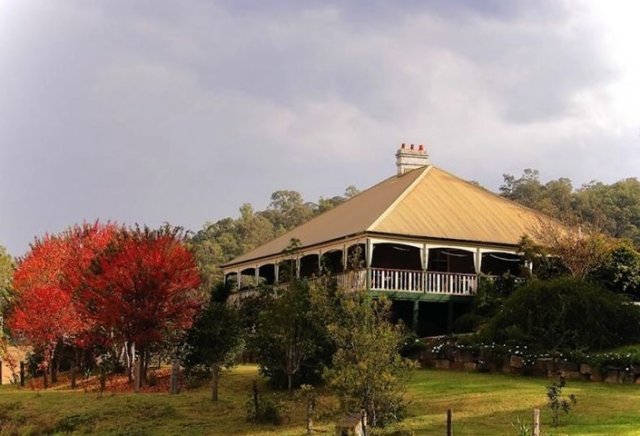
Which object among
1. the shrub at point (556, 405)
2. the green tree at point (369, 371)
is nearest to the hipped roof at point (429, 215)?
the shrub at point (556, 405)

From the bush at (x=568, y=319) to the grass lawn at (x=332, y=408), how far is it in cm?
200

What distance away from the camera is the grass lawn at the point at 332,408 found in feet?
47.8

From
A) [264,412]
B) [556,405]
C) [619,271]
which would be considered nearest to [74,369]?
[264,412]

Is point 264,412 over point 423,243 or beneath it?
beneath

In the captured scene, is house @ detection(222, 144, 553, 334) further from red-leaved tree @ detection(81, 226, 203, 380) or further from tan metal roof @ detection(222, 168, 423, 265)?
red-leaved tree @ detection(81, 226, 203, 380)

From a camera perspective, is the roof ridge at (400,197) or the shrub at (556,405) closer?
→ the shrub at (556,405)

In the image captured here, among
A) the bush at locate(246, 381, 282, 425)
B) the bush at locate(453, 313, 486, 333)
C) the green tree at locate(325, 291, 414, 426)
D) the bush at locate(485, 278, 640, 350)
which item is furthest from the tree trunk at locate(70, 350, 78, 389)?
the green tree at locate(325, 291, 414, 426)

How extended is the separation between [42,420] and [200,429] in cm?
484

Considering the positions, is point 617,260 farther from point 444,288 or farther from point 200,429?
point 200,429

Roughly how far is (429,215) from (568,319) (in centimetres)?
1016

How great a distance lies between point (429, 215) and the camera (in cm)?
3112

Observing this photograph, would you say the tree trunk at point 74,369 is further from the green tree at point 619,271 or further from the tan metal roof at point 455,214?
the green tree at point 619,271

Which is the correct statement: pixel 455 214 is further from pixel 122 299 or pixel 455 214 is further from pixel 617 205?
pixel 617 205

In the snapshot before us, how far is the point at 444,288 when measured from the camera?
29.5 meters
